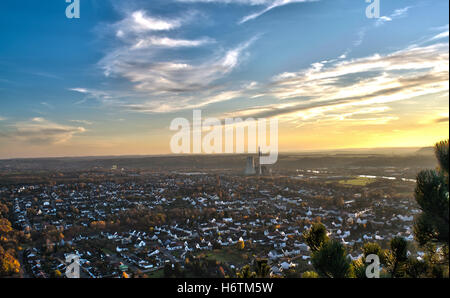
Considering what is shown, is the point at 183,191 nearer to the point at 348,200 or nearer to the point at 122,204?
the point at 122,204

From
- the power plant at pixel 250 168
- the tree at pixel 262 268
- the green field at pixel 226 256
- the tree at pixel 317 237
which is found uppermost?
the tree at pixel 317 237

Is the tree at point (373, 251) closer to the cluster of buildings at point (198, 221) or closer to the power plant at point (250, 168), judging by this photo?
the cluster of buildings at point (198, 221)

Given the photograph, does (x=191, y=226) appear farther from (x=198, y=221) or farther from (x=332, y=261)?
(x=332, y=261)

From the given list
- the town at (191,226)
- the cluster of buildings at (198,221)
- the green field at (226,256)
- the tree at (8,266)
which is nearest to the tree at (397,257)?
the cluster of buildings at (198,221)

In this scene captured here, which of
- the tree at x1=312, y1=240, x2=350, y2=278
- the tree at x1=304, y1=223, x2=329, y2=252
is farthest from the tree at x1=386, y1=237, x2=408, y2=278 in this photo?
the tree at x1=304, y1=223, x2=329, y2=252

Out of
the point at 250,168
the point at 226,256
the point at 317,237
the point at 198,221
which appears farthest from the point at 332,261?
the point at 250,168

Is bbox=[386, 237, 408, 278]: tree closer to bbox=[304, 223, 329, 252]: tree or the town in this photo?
bbox=[304, 223, 329, 252]: tree
